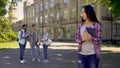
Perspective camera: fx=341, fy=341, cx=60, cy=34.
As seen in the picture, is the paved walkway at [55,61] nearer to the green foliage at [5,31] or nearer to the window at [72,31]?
the green foliage at [5,31]

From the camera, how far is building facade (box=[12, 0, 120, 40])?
5278 centimetres

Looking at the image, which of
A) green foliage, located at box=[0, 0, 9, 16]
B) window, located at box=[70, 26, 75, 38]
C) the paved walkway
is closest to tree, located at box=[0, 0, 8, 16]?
green foliage, located at box=[0, 0, 9, 16]

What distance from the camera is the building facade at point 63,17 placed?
52.8 m

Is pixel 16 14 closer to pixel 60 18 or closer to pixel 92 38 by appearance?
pixel 60 18

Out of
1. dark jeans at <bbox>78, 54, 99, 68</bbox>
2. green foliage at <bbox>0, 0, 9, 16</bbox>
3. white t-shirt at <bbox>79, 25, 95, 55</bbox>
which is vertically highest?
green foliage at <bbox>0, 0, 9, 16</bbox>

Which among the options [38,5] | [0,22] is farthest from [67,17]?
[38,5]

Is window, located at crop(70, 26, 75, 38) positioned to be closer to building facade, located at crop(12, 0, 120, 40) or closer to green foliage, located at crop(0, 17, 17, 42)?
building facade, located at crop(12, 0, 120, 40)

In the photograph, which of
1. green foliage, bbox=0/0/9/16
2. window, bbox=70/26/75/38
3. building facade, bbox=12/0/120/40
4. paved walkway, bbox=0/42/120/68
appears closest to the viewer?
paved walkway, bbox=0/42/120/68

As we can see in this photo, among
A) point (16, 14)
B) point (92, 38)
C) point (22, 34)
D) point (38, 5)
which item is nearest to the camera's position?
point (92, 38)

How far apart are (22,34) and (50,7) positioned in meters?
63.1

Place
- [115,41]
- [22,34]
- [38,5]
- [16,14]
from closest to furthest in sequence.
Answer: [22,34]
[115,41]
[38,5]
[16,14]

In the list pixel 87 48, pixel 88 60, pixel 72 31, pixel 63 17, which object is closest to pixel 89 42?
pixel 87 48

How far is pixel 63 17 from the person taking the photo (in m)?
69.5

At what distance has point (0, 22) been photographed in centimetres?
5612
